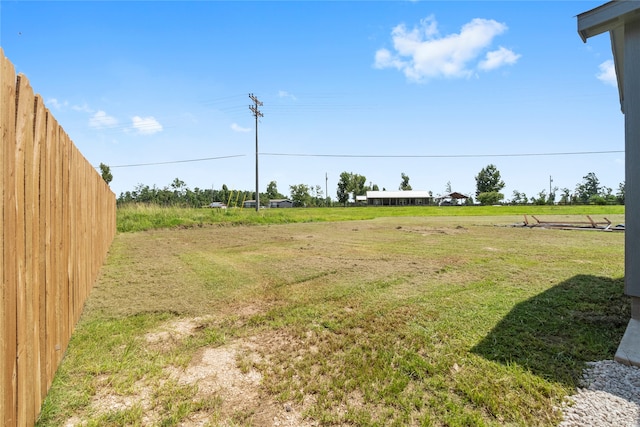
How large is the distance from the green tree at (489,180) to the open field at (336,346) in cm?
7865

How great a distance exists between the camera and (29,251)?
62.1 inches

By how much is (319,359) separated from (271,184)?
289 ft

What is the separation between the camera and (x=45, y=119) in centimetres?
194

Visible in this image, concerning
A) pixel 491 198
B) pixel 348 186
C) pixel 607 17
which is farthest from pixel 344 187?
pixel 607 17

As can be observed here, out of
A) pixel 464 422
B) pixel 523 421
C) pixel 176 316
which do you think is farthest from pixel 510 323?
pixel 176 316

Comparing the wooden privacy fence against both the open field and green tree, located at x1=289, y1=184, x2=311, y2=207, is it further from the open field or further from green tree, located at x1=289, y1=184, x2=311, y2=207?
green tree, located at x1=289, y1=184, x2=311, y2=207

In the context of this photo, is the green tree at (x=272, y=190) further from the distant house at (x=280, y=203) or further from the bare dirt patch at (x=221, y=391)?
the bare dirt patch at (x=221, y=391)

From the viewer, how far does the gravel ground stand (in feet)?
5.60

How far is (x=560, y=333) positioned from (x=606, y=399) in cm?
106

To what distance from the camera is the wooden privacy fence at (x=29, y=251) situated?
4.28ft

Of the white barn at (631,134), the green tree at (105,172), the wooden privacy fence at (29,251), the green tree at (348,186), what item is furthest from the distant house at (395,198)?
the wooden privacy fence at (29,251)

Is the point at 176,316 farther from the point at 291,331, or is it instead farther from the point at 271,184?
the point at 271,184

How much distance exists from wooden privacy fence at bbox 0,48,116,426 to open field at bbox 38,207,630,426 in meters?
0.34

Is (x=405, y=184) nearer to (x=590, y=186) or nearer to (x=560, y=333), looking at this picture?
(x=590, y=186)
